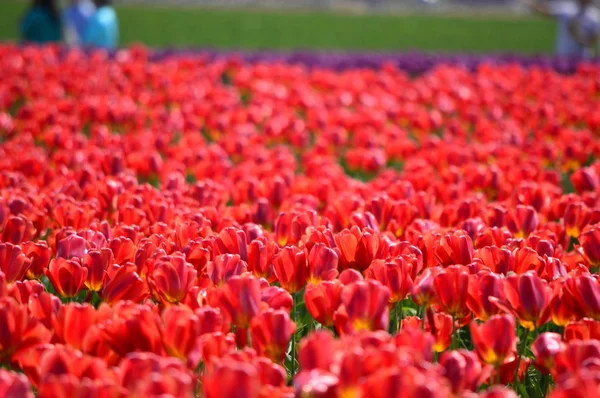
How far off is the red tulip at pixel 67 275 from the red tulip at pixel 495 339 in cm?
98

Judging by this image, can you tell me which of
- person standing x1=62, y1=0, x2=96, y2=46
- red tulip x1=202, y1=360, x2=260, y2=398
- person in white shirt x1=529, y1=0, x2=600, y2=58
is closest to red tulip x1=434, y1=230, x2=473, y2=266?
red tulip x1=202, y1=360, x2=260, y2=398

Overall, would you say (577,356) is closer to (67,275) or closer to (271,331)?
(271,331)

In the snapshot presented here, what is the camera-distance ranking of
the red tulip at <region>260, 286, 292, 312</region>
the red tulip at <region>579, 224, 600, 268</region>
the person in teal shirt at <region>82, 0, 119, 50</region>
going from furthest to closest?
1. the person in teal shirt at <region>82, 0, 119, 50</region>
2. the red tulip at <region>579, 224, 600, 268</region>
3. the red tulip at <region>260, 286, 292, 312</region>

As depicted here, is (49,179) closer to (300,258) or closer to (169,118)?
(300,258)

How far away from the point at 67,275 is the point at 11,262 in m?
0.16

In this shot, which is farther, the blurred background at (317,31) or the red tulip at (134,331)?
the blurred background at (317,31)

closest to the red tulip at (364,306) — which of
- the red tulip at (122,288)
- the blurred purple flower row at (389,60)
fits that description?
the red tulip at (122,288)

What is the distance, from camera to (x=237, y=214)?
3156 millimetres

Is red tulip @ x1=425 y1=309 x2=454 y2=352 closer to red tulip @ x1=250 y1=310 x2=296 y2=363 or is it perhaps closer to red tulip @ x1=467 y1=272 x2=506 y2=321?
red tulip @ x1=467 y1=272 x2=506 y2=321

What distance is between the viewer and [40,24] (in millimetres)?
11609

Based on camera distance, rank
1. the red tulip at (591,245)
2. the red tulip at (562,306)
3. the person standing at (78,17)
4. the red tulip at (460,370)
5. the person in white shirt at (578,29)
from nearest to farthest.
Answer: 1. the red tulip at (460,370)
2. the red tulip at (562,306)
3. the red tulip at (591,245)
4. the person standing at (78,17)
5. the person in white shirt at (578,29)

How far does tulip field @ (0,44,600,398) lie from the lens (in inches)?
60.0

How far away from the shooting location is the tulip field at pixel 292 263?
5.00ft

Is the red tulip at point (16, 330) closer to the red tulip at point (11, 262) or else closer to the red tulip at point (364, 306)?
the red tulip at point (11, 262)
